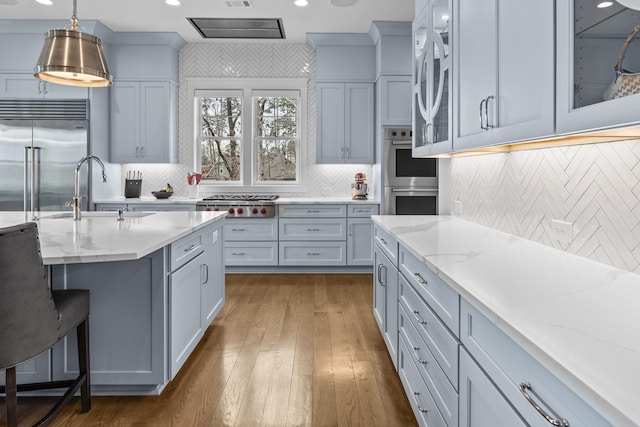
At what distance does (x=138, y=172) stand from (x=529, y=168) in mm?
5038

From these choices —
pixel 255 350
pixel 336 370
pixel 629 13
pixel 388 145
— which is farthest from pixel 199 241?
pixel 388 145

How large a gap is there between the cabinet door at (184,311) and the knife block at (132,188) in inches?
119

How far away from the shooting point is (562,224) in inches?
70.6

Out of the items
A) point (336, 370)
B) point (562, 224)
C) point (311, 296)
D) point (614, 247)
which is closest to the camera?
point (614, 247)

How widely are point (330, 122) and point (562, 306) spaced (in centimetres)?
462

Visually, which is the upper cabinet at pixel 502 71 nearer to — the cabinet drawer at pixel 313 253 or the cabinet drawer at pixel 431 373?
the cabinet drawer at pixel 431 373

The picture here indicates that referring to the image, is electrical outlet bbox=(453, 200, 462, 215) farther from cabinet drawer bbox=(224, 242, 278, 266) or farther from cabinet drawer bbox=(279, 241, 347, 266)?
cabinet drawer bbox=(224, 242, 278, 266)

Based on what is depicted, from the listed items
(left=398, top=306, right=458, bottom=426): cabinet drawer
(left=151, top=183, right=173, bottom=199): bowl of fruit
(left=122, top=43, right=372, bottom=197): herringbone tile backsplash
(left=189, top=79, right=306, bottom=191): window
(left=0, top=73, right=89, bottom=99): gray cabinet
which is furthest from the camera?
(left=189, top=79, right=306, bottom=191): window

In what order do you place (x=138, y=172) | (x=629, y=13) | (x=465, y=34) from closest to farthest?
1. (x=629, y=13)
2. (x=465, y=34)
3. (x=138, y=172)

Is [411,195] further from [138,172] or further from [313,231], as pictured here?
[138,172]

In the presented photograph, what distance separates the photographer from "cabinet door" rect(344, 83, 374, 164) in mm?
5426

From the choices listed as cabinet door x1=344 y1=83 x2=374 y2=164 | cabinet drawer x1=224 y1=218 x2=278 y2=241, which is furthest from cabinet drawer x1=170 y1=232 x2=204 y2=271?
cabinet door x1=344 y1=83 x2=374 y2=164

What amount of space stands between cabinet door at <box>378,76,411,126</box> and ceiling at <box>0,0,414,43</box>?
2.15 feet

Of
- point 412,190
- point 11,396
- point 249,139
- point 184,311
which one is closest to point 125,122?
point 249,139
